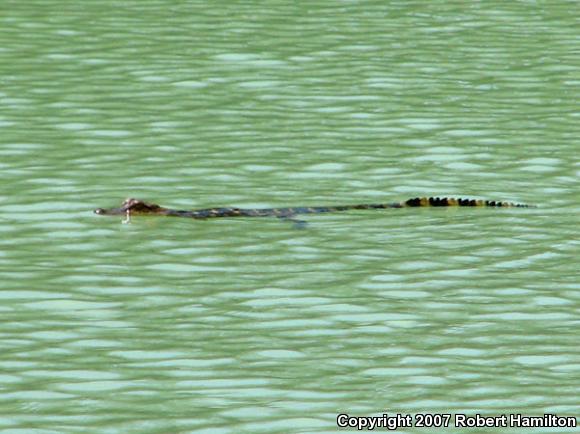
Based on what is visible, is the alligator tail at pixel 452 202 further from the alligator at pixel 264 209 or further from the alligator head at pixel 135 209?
the alligator head at pixel 135 209

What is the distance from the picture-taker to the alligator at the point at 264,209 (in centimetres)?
1666

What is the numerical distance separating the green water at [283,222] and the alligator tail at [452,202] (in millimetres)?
101

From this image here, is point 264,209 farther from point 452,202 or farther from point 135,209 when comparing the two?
point 452,202

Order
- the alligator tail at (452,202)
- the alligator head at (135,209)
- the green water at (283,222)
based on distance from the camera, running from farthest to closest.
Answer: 1. the alligator tail at (452,202)
2. the alligator head at (135,209)
3. the green water at (283,222)

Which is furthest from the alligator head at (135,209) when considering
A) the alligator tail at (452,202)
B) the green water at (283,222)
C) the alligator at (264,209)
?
the alligator tail at (452,202)

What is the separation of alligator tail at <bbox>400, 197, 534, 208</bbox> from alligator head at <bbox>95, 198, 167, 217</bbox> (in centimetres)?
233

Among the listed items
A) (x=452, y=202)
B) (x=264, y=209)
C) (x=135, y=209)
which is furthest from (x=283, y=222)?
(x=452, y=202)

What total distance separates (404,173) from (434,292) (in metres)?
4.25

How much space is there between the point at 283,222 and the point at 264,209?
16.0 inches

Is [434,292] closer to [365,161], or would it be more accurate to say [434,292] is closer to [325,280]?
[325,280]

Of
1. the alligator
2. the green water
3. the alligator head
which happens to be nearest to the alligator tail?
the alligator

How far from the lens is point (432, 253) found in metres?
15.6

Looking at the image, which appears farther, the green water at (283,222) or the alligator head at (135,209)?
the alligator head at (135,209)

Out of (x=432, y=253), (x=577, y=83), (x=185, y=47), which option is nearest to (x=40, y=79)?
(x=185, y=47)
